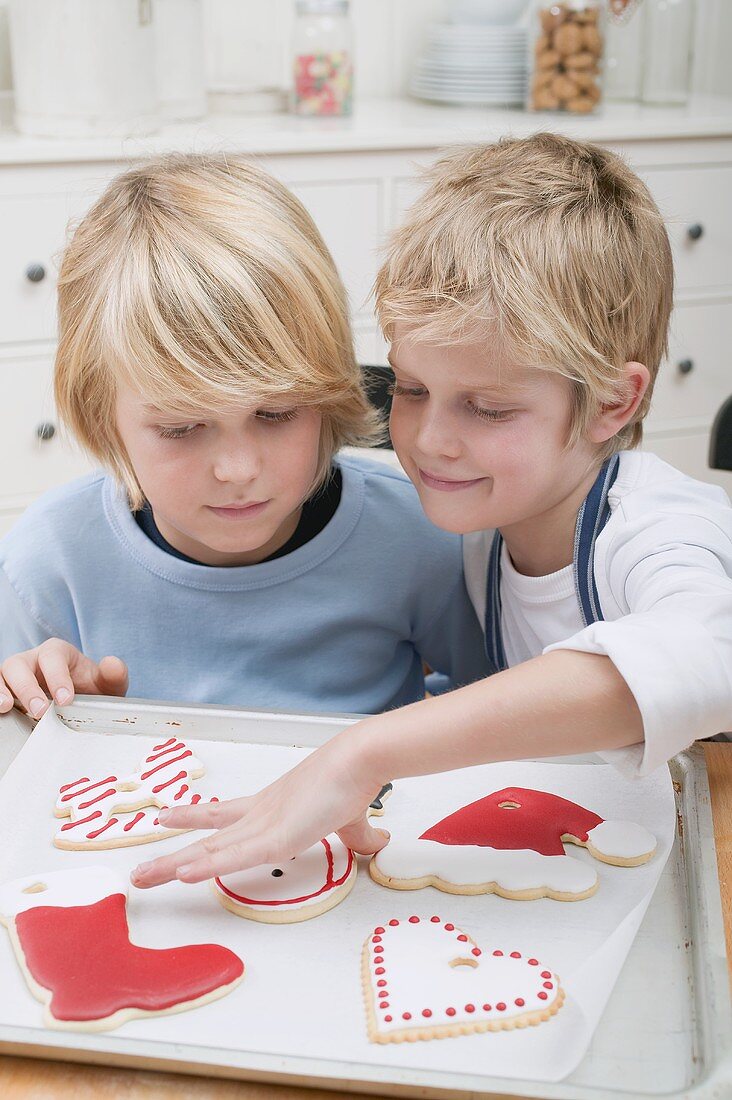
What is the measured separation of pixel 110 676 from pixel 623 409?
0.49 metres

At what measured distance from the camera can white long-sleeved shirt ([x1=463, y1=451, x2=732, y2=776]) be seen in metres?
0.69

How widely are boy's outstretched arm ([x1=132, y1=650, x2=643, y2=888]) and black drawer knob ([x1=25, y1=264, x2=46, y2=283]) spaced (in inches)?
58.6

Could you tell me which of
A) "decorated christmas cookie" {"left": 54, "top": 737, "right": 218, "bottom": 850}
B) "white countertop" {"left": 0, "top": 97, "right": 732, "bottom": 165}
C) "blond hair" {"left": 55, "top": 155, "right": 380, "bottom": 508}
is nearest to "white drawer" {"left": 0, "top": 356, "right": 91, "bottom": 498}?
"white countertop" {"left": 0, "top": 97, "right": 732, "bottom": 165}

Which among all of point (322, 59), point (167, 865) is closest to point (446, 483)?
point (167, 865)

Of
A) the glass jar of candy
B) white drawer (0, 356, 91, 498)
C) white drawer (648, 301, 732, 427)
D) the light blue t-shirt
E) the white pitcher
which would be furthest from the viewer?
white drawer (648, 301, 732, 427)

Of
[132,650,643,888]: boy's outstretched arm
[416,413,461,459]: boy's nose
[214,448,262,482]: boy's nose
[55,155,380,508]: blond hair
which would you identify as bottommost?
[132,650,643,888]: boy's outstretched arm

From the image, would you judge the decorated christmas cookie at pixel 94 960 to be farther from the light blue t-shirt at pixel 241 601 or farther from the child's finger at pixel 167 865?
the light blue t-shirt at pixel 241 601

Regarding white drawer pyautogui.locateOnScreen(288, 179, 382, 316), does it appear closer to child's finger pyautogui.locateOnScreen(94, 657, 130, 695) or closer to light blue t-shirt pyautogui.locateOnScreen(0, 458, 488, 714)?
light blue t-shirt pyautogui.locateOnScreen(0, 458, 488, 714)

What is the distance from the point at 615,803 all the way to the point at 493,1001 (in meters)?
0.22

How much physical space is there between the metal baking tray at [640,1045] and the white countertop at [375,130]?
5.14 feet

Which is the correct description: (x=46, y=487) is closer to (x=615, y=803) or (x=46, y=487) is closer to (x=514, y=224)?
(x=514, y=224)

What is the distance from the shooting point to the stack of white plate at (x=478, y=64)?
7.79ft

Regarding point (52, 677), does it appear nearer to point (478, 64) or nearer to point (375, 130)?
point (375, 130)

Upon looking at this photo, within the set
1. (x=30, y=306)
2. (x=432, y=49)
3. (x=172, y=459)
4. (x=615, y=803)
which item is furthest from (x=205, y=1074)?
(x=432, y=49)
